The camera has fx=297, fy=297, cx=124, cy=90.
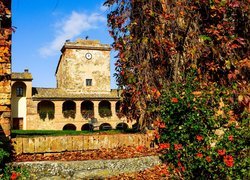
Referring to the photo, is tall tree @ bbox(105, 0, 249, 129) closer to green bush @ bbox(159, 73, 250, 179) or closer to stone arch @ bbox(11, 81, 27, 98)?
green bush @ bbox(159, 73, 250, 179)

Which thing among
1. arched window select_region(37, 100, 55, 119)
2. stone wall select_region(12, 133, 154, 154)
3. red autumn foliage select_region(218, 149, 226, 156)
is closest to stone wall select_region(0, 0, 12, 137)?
stone wall select_region(12, 133, 154, 154)

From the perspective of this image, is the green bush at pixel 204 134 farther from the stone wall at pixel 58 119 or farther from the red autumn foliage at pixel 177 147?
the stone wall at pixel 58 119

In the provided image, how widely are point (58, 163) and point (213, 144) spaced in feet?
8.46

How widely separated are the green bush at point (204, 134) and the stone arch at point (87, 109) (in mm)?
33715

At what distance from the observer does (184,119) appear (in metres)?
4.99

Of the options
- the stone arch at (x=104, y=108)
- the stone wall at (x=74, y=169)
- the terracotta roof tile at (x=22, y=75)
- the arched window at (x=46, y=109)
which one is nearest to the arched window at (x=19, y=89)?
the terracotta roof tile at (x=22, y=75)

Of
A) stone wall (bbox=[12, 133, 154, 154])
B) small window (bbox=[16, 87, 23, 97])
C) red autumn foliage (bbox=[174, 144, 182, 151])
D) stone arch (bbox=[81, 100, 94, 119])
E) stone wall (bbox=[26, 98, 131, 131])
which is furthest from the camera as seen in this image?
stone arch (bbox=[81, 100, 94, 119])

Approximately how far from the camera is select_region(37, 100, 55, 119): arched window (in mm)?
36494

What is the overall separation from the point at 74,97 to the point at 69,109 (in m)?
2.65

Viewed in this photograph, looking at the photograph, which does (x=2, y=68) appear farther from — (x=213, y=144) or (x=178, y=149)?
(x=213, y=144)

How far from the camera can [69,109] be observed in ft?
129

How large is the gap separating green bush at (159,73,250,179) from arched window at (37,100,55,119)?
32963 mm

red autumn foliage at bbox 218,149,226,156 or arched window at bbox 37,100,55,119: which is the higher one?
arched window at bbox 37,100,55,119

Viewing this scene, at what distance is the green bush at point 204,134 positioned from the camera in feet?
15.5
